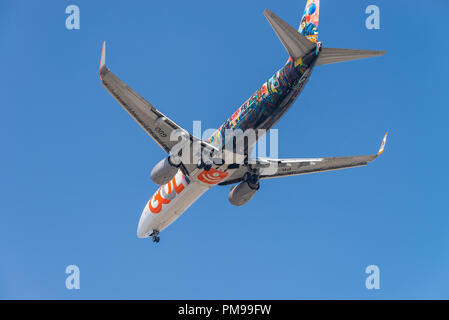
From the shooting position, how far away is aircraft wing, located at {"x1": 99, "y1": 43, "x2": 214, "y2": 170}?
2903cm

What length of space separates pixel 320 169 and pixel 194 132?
1001 cm

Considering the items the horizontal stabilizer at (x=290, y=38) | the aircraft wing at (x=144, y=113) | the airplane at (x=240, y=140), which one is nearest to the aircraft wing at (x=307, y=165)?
the airplane at (x=240, y=140)

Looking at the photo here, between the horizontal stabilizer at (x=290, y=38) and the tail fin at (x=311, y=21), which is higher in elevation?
the tail fin at (x=311, y=21)

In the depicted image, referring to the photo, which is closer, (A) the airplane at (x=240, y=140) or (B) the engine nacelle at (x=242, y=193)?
(A) the airplane at (x=240, y=140)

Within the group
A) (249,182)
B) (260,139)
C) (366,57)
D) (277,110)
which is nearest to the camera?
(366,57)

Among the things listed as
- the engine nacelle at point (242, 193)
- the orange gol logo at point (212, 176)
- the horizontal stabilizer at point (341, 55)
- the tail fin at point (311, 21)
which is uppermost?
the tail fin at point (311, 21)

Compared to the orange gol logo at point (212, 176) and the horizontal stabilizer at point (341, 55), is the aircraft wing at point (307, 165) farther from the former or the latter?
the horizontal stabilizer at point (341, 55)

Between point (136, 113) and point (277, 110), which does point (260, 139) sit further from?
point (136, 113)

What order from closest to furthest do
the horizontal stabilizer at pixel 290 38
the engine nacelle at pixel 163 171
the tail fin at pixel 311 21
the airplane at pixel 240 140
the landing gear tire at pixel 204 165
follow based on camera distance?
the horizontal stabilizer at pixel 290 38, the airplane at pixel 240 140, the tail fin at pixel 311 21, the engine nacelle at pixel 163 171, the landing gear tire at pixel 204 165

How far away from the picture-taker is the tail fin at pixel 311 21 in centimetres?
3211

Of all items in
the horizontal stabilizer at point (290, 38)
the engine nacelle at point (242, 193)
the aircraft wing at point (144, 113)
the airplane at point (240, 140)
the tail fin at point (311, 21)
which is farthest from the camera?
the engine nacelle at point (242, 193)

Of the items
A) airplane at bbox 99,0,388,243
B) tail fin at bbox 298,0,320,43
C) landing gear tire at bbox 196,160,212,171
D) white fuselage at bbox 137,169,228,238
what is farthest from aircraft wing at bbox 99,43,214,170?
tail fin at bbox 298,0,320,43

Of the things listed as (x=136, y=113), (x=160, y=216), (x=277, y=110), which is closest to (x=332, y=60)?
(x=277, y=110)

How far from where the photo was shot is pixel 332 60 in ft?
103
